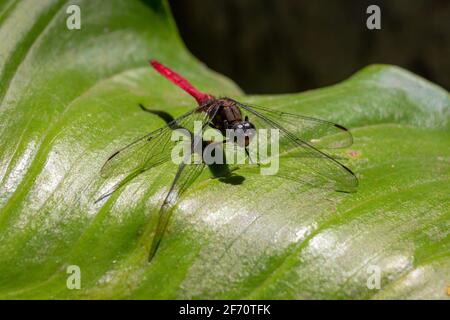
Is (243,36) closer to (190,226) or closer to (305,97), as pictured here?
(305,97)

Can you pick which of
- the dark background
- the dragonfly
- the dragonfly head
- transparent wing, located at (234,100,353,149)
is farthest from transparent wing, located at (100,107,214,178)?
the dark background

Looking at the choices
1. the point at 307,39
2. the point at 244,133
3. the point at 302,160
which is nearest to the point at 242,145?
the point at 244,133

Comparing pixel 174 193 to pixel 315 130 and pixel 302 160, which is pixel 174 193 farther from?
pixel 315 130

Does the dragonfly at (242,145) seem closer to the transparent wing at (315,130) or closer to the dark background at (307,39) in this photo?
the transparent wing at (315,130)

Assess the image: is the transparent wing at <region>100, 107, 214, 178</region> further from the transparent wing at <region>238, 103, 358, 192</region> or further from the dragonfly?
the transparent wing at <region>238, 103, 358, 192</region>

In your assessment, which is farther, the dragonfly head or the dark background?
the dark background

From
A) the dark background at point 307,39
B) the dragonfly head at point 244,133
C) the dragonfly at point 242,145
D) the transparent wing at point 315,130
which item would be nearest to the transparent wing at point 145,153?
the dragonfly at point 242,145
